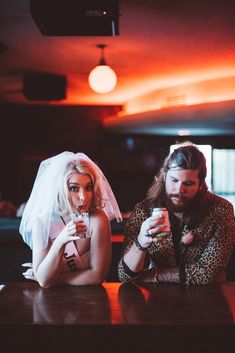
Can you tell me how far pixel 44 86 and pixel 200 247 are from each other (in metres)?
5.36

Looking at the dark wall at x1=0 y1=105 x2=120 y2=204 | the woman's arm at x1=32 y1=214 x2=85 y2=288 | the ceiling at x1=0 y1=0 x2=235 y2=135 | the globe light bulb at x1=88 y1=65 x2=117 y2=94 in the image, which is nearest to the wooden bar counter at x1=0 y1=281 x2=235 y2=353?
the woman's arm at x1=32 y1=214 x2=85 y2=288

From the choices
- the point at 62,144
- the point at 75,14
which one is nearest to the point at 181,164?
the point at 75,14

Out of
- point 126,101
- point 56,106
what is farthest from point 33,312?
point 56,106

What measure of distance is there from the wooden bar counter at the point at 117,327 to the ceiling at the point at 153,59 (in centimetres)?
258

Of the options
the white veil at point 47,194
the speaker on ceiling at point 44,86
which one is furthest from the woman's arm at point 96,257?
the speaker on ceiling at point 44,86

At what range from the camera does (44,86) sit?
7.37 meters

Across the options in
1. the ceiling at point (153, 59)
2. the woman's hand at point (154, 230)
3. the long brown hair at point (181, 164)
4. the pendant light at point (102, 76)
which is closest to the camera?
the woman's hand at point (154, 230)

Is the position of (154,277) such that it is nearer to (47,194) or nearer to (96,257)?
(96,257)

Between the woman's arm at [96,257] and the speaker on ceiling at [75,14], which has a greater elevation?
the speaker on ceiling at [75,14]

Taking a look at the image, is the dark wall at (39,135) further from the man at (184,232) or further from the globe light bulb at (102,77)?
the man at (184,232)

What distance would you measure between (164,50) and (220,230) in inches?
137

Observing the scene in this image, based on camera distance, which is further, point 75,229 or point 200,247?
point 200,247

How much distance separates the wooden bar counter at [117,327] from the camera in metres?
1.83

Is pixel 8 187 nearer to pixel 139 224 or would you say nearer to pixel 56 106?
pixel 56 106
